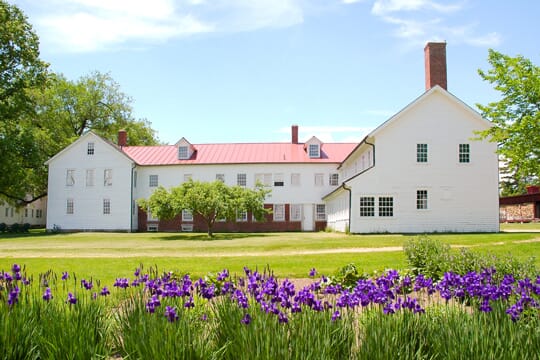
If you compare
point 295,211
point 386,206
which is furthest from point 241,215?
point 386,206

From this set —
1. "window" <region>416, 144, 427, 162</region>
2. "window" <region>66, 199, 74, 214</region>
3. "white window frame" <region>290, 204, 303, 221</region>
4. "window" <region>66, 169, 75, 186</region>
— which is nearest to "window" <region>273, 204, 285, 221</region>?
"white window frame" <region>290, 204, 303, 221</region>

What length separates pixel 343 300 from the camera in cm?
525

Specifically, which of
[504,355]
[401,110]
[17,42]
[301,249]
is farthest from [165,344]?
[17,42]

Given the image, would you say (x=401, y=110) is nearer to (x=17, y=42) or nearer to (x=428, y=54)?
(x=428, y=54)

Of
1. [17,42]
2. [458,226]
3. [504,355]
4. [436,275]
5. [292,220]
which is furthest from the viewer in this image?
[292,220]

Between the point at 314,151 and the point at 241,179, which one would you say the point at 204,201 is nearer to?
the point at 241,179

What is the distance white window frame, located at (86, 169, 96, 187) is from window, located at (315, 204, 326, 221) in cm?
2105

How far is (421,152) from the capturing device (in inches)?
1335

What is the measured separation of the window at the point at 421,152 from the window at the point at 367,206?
4241mm

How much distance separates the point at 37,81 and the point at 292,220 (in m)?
24.6

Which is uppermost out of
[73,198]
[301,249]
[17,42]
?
[17,42]

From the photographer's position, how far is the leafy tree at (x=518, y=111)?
2102cm

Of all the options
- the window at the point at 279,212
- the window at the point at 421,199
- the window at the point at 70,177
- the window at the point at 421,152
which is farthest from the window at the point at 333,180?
the window at the point at 70,177

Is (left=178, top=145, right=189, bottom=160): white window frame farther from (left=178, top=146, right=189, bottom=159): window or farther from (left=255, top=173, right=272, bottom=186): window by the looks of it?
(left=255, top=173, right=272, bottom=186): window
